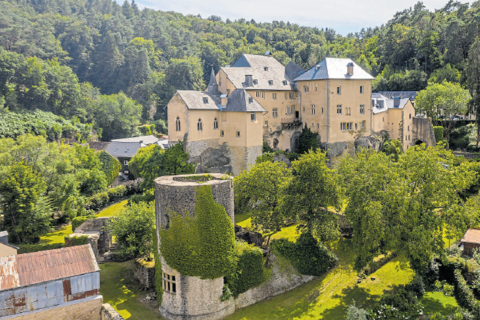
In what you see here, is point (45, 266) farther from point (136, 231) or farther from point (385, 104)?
point (385, 104)

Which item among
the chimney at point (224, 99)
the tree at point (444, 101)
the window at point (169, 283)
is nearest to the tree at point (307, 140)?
the chimney at point (224, 99)

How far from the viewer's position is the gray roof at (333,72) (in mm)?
55469

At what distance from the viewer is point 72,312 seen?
88.3 feet

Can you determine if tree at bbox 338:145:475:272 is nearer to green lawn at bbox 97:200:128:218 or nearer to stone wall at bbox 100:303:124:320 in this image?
stone wall at bbox 100:303:124:320

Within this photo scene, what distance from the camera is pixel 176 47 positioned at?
156125 mm

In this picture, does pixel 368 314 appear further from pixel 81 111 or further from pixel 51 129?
pixel 81 111

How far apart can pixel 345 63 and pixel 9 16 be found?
110 m

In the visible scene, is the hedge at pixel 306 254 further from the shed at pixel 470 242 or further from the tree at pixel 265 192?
the shed at pixel 470 242

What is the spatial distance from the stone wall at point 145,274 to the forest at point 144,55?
53733 millimetres

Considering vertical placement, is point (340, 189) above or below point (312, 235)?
above

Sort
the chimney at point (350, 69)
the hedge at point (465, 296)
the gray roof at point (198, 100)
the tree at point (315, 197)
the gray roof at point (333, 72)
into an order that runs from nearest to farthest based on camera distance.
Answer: the hedge at point (465, 296), the tree at point (315, 197), the gray roof at point (198, 100), the gray roof at point (333, 72), the chimney at point (350, 69)

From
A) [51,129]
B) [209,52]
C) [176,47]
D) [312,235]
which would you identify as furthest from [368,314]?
[176,47]

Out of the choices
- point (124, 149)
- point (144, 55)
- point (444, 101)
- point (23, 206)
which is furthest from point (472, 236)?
point (144, 55)

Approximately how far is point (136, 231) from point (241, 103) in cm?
2070
